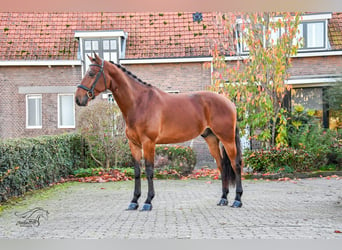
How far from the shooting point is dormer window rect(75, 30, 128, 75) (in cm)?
1584

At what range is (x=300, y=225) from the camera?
4.61 meters

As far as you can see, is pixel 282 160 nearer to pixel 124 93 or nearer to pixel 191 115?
pixel 191 115

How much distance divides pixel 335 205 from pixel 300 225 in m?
2.13

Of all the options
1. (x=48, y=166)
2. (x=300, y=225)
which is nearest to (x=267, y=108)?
(x=48, y=166)

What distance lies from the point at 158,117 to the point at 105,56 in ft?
36.8

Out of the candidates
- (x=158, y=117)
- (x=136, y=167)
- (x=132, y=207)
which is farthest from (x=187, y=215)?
(x=158, y=117)

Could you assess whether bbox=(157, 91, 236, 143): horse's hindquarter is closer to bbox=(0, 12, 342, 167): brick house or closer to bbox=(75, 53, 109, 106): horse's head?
bbox=(75, 53, 109, 106): horse's head

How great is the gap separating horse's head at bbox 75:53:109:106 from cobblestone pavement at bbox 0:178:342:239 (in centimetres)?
159

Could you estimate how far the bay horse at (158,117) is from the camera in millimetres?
5572

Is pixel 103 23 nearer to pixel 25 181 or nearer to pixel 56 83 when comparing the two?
pixel 56 83

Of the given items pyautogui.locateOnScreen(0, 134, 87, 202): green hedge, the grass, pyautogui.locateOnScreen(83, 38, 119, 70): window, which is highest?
pyautogui.locateOnScreen(83, 38, 119, 70): window

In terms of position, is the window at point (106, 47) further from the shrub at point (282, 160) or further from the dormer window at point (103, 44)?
the shrub at point (282, 160)

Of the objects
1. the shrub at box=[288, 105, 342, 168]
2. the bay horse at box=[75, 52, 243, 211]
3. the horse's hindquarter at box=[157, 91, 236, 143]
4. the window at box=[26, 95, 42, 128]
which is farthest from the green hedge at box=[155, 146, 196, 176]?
the window at box=[26, 95, 42, 128]

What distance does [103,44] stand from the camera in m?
16.3
